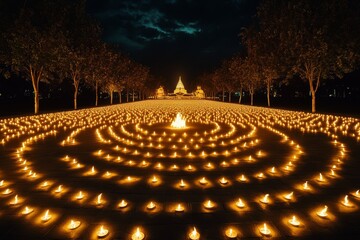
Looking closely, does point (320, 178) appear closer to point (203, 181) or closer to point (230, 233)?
point (203, 181)

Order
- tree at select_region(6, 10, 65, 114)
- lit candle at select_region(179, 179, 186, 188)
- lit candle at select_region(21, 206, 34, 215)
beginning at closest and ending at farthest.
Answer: lit candle at select_region(21, 206, 34, 215), lit candle at select_region(179, 179, 186, 188), tree at select_region(6, 10, 65, 114)

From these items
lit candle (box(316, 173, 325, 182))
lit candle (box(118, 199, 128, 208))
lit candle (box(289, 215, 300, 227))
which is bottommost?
lit candle (box(118, 199, 128, 208))

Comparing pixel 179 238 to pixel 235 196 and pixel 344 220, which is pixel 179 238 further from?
pixel 344 220

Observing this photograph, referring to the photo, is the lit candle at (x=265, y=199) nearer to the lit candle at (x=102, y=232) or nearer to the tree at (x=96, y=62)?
the lit candle at (x=102, y=232)

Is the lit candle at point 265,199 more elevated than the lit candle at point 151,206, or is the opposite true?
the lit candle at point 265,199

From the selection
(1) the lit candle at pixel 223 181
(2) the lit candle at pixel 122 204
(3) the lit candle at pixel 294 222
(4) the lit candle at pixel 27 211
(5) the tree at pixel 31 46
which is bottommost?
(4) the lit candle at pixel 27 211

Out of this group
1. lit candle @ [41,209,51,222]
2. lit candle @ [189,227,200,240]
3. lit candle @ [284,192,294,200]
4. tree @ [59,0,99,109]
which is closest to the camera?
lit candle @ [189,227,200,240]

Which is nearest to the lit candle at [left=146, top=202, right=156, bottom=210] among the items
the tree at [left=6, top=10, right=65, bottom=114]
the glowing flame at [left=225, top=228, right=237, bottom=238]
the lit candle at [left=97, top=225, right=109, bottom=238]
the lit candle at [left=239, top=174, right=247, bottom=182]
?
the lit candle at [left=97, top=225, right=109, bottom=238]

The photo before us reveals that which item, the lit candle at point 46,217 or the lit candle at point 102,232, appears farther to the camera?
the lit candle at point 46,217

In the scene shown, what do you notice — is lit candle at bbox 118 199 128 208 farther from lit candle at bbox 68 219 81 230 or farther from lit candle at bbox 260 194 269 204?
lit candle at bbox 260 194 269 204

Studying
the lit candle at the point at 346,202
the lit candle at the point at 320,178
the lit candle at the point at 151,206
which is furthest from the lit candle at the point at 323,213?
the lit candle at the point at 151,206

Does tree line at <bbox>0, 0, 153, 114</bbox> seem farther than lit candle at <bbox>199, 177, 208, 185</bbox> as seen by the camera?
Yes

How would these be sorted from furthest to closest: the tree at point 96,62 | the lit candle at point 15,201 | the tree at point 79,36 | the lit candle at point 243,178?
the tree at point 96,62, the tree at point 79,36, the lit candle at point 243,178, the lit candle at point 15,201

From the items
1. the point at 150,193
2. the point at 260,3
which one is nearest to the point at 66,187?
the point at 150,193
